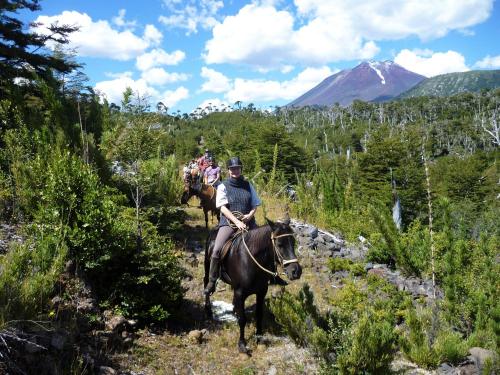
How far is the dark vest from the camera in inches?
251

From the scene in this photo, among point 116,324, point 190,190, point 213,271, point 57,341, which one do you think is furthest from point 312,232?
point 57,341

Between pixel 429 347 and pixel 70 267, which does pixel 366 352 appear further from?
pixel 70 267

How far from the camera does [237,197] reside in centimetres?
638

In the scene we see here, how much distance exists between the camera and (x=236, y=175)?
635cm

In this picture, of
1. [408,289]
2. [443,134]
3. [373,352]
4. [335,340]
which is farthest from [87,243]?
[443,134]

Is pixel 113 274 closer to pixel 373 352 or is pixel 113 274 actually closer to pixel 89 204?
pixel 89 204

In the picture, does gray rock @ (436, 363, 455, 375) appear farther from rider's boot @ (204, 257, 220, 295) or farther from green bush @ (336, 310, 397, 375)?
rider's boot @ (204, 257, 220, 295)

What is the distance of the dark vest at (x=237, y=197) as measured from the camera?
639 cm

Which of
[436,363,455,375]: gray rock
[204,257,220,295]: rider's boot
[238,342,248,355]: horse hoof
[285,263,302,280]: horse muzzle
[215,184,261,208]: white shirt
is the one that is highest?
[215,184,261,208]: white shirt

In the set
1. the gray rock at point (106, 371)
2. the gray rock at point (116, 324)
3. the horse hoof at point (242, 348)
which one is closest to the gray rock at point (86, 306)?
the gray rock at point (116, 324)

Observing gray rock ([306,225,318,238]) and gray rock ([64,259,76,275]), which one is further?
gray rock ([306,225,318,238])

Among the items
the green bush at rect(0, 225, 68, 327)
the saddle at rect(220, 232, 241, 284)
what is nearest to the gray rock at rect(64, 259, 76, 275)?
the green bush at rect(0, 225, 68, 327)

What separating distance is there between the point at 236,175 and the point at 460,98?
143046mm

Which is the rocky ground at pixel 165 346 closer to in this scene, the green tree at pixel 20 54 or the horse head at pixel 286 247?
the horse head at pixel 286 247
